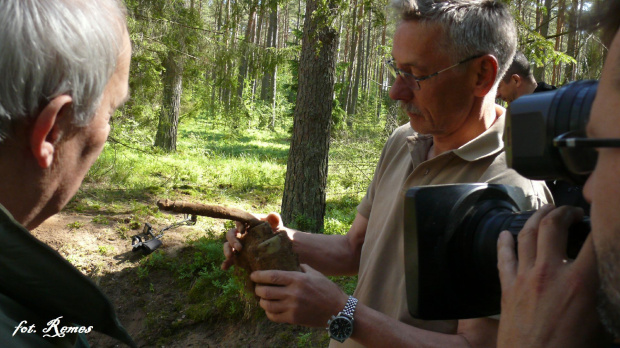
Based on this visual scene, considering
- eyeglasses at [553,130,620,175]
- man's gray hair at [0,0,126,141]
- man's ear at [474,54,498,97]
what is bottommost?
eyeglasses at [553,130,620,175]

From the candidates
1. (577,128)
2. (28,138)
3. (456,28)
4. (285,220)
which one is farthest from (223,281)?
(577,128)

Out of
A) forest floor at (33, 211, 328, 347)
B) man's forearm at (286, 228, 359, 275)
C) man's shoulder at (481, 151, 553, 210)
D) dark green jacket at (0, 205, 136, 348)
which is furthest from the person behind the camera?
forest floor at (33, 211, 328, 347)

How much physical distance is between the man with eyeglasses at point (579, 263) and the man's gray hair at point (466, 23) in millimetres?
943

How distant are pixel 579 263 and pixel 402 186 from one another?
1.18 metres

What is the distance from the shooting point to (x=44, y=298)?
1.12 meters

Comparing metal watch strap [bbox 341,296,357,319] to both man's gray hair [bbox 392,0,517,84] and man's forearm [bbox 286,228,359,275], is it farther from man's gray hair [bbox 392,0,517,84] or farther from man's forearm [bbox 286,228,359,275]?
man's gray hair [bbox 392,0,517,84]

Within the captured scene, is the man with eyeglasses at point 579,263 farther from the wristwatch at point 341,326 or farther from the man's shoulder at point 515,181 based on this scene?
the wristwatch at point 341,326

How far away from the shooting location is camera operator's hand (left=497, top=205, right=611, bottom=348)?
918 mm

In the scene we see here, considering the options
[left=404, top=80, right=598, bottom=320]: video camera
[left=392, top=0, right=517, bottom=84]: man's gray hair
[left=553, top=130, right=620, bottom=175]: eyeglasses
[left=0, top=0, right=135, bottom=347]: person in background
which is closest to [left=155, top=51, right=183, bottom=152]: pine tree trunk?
[left=392, top=0, right=517, bottom=84]: man's gray hair

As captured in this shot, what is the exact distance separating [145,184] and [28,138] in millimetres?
8720

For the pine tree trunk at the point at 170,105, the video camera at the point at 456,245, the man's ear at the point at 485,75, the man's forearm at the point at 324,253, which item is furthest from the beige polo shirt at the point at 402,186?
the pine tree trunk at the point at 170,105

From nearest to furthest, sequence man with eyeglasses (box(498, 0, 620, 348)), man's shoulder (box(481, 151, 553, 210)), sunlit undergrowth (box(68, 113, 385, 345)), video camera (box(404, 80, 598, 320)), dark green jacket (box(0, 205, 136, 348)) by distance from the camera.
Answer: man with eyeglasses (box(498, 0, 620, 348))
dark green jacket (box(0, 205, 136, 348))
video camera (box(404, 80, 598, 320))
man's shoulder (box(481, 151, 553, 210))
sunlit undergrowth (box(68, 113, 385, 345))

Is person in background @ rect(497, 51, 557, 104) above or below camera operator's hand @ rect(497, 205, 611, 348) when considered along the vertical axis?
above

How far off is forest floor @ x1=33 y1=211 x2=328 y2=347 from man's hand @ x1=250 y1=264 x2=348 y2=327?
299 cm
